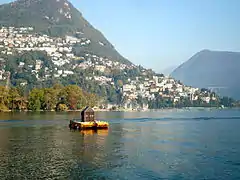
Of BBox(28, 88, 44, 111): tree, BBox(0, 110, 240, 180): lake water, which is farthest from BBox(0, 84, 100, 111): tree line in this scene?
BBox(0, 110, 240, 180): lake water

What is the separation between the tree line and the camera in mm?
136875

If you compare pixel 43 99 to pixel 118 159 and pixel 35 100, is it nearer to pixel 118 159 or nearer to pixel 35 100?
pixel 35 100

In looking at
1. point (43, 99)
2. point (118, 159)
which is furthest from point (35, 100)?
point (118, 159)

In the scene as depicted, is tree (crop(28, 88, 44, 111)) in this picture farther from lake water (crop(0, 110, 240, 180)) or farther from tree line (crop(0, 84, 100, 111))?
lake water (crop(0, 110, 240, 180))

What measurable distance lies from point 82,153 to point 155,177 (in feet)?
39.5

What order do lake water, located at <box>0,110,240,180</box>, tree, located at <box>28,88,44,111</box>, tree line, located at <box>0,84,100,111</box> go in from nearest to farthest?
lake water, located at <box>0,110,240,180</box> → tree line, located at <box>0,84,100,111</box> → tree, located at <box>28,88,44,111</box>

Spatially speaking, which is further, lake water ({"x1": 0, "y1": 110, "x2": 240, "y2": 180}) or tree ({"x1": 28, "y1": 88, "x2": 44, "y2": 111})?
tree ({"x1": 28, "y1": 88, "x2": 44, "y2": 111})

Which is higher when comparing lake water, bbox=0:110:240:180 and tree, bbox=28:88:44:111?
tree, bbox=28:88:44:111

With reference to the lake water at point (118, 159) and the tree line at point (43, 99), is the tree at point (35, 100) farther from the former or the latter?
the lake water at point (118, 159)

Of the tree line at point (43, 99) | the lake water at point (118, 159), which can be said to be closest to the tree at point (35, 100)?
the tree line at point (43, 99)

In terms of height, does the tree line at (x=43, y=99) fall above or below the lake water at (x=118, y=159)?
above

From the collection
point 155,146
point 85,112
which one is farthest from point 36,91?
point 155,146

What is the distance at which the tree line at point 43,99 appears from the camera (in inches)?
5389

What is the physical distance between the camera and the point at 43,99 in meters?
144
